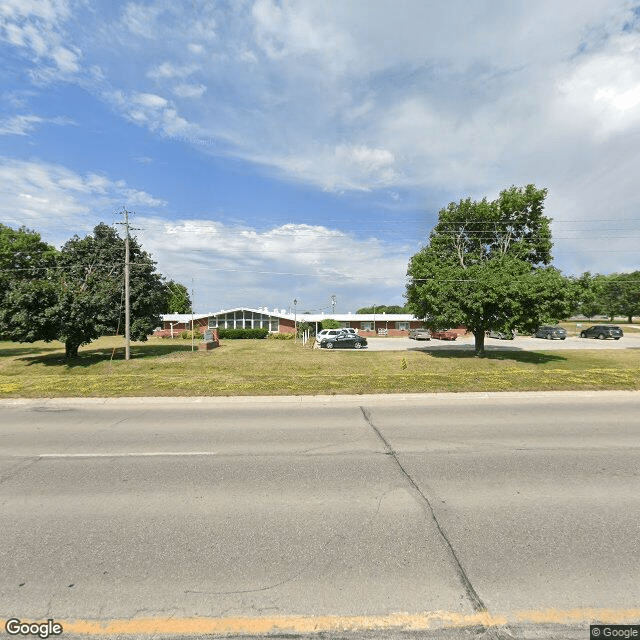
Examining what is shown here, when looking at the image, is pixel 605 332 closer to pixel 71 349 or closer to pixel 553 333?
pixel 553 333

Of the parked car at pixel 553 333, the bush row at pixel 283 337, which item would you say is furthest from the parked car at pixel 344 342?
the parked car at pixel 553 333

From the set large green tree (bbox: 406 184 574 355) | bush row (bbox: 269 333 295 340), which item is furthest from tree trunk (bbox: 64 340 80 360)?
bush row (bbox: 269 333 295 340)

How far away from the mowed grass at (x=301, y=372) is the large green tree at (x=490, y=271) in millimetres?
Answer: 2981

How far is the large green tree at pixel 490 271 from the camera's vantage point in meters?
21.4

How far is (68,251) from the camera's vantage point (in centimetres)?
2438

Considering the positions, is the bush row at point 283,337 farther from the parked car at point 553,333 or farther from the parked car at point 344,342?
the parked car at point 553,333

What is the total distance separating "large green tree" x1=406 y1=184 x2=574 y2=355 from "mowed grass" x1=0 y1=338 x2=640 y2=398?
117 inches

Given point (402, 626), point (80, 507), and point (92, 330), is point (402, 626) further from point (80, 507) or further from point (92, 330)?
point (92, 330)

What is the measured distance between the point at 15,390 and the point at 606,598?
17556mm

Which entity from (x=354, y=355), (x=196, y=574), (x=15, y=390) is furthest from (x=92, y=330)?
(x=196, y=574)

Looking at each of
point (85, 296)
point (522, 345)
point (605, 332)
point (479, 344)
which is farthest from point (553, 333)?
point (85, 296)

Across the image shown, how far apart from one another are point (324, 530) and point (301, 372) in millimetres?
15401

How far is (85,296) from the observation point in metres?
21.6

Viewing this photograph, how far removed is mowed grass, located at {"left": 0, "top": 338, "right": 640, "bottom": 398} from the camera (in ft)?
45.6
